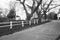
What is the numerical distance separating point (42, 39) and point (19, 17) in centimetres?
4027

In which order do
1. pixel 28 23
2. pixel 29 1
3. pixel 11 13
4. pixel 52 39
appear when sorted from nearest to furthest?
pixel 52 39 → pixel 28 23 → pixel 29 1 → pixel 11 13

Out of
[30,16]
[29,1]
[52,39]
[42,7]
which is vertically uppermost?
[29,1]

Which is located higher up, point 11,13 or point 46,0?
point 46,0

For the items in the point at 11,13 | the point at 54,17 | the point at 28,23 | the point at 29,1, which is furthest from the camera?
the point at 54,17

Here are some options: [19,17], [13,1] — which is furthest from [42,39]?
[19,17]

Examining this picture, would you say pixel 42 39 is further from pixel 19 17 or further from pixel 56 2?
pixel 19 17

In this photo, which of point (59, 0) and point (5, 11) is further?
point (5, 11)

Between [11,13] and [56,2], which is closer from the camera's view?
[56,2]

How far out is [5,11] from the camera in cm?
4669

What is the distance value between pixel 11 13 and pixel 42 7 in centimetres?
1089

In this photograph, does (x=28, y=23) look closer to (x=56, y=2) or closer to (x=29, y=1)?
(x=29, y=1)

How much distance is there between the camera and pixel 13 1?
19.8 metres

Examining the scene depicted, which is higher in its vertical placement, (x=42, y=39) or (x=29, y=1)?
(x=29, y=1)

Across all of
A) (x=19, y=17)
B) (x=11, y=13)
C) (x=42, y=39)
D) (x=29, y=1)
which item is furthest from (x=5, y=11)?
(x=42, y=39)
